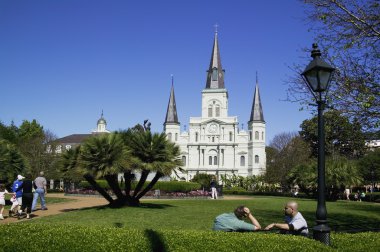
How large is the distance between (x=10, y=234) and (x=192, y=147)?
79991 mm

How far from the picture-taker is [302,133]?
62125 millimetres

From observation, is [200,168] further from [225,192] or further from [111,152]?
[111,152]

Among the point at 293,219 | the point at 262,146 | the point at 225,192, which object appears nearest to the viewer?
the point at 293,219

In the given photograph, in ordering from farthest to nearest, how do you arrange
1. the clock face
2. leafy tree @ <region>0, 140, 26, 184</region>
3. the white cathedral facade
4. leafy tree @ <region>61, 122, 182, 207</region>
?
the clock face
the white cathedral facade
leafy tree @ <region>0, 140, 26, 184</region>
leafy tree @ <region>61, 122, 182, 207</region>

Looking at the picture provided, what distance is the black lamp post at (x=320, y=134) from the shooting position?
6508 millimetres

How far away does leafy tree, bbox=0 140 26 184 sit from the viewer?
1921 cm

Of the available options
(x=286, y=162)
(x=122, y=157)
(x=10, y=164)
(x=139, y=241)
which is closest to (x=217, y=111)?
(x=286, y=162)

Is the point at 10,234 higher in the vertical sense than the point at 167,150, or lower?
lower

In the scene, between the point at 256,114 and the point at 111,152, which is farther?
the point at 256,114

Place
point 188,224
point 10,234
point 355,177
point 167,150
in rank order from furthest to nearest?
point 355,177 < point 167,150 < point 188,224 < point 10,234

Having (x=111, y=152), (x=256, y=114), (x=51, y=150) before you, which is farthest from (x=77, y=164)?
(x=256, y=114)

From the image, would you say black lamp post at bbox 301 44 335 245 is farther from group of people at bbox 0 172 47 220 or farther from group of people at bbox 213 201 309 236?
group of people at bbox 0 172 47 220

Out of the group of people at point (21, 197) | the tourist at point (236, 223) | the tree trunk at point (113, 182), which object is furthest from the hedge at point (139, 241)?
the tree trunk at point (113, 182)

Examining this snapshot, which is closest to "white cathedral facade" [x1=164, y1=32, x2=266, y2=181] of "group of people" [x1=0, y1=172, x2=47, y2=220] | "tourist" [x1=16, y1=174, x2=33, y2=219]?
"group of people" [x1=0, y1=172, x2=47, y2=220]
